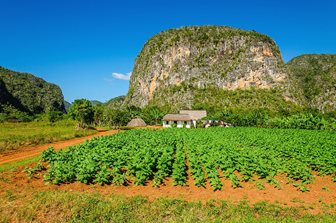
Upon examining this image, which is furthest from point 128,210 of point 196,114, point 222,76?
point 222,76

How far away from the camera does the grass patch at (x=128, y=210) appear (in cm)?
1014

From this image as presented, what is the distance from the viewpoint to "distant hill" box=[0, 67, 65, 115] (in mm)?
105625

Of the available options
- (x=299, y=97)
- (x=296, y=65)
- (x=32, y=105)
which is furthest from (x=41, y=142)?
(x=296, y=65)

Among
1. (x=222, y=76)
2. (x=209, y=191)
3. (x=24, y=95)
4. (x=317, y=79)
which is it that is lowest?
(x=209, y=191)

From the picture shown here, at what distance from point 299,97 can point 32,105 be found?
4495 inches

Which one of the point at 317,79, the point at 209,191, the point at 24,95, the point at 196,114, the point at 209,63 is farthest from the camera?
the point at 317,79

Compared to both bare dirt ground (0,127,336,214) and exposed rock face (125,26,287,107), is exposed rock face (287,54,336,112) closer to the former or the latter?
exposed rock face (125,26,287,107)

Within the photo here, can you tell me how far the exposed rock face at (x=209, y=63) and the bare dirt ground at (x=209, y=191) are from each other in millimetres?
106046

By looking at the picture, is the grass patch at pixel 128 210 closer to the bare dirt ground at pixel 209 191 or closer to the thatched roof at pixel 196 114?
the bare dirt ground at pixel 209 191

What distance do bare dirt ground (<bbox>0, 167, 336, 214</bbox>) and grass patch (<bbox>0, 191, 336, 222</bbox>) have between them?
709 mm

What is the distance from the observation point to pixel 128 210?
10719 millimetres

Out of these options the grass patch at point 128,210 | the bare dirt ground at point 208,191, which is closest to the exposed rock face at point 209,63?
the bare dirt ground at point 208,191

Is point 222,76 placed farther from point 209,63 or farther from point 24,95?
point 24,95

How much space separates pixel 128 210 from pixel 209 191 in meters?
4.18
